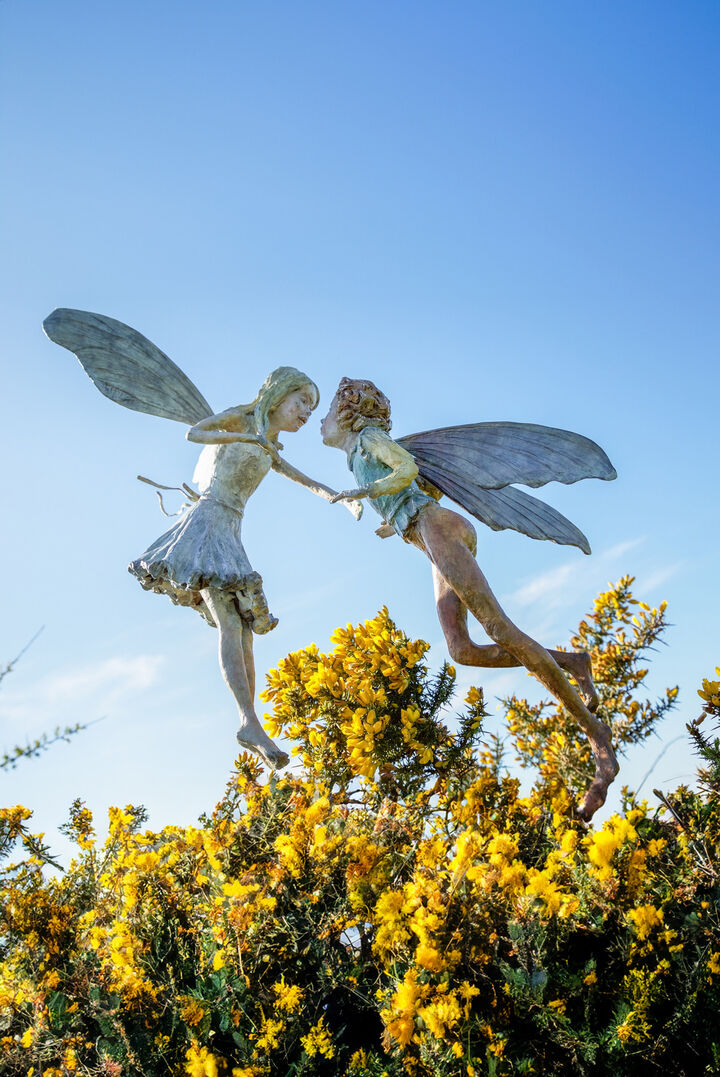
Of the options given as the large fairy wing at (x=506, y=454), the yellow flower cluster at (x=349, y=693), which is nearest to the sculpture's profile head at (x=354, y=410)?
the large fairy wing at (x=506, y=454)

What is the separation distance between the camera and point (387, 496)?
13.7 feet

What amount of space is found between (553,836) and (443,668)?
3.06ft

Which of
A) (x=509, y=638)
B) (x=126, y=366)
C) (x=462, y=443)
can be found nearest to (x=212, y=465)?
(x=126, y=366)

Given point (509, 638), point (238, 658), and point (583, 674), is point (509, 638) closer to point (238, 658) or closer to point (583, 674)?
point (583, 674)

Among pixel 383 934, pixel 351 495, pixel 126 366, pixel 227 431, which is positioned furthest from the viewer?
pixel 126 366

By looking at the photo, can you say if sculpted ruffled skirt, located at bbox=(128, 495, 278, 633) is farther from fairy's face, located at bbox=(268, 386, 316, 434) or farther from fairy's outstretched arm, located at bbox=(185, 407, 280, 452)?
fairy's face, located at bbox=(268, 386, 316, 434)

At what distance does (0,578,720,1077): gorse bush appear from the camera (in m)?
2.28

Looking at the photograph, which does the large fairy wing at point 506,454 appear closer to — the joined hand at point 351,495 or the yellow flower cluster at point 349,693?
the joined hand at point 351,495

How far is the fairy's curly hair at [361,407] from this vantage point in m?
4.37

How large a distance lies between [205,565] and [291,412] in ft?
3.40

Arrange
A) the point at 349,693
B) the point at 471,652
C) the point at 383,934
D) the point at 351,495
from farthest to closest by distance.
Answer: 1. the point at 471,652
2. the point at 351,495
3. the point at 349,693
4. the point at 383,934

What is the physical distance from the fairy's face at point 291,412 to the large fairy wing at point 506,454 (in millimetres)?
646

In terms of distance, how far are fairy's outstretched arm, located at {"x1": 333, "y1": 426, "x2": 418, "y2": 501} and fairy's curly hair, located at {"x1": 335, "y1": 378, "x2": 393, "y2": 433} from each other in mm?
191

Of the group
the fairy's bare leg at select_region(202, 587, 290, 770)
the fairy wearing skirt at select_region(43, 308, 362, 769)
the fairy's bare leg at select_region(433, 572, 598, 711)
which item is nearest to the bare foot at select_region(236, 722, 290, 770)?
the fairy's bare leg at select_region(202, 587, 290, 770)
